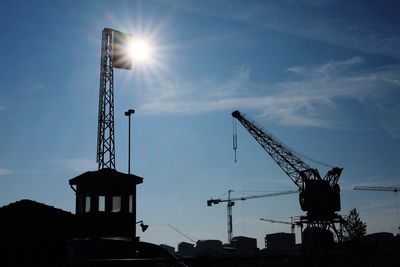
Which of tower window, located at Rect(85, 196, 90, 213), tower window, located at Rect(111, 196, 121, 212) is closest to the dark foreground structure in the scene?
tower window, located at Rect(85, 196, 90, 213)

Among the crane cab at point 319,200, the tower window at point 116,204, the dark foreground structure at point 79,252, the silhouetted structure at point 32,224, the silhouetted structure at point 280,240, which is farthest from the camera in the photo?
the silhouetted structure at point 280,240

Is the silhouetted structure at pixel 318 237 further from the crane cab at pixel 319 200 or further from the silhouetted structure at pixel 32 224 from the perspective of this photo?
the silhouetted structure at pixel 32 224

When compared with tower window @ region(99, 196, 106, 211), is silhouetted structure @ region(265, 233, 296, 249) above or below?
below

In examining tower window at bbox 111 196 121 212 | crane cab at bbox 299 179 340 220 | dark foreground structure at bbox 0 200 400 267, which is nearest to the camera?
dark foreground structure at bbox 0 200 400 267

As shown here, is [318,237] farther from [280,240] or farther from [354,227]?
[280,240]

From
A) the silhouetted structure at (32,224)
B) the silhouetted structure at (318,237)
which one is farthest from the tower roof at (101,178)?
the silhouetted structure at (318,237)

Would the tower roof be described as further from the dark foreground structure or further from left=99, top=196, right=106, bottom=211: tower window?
the dark foreground structure

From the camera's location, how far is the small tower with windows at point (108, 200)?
1052 inches

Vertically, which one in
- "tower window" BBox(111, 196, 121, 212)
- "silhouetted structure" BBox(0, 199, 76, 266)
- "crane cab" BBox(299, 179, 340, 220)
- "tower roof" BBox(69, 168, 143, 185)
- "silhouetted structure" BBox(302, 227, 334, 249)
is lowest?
"silhouetted structure" BBox(302, 227, 334, 249)

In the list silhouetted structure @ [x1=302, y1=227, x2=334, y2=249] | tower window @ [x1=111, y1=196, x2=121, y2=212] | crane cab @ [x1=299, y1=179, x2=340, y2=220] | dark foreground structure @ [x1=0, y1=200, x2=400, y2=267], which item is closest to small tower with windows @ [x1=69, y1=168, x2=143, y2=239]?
tower window @ [x1=111, y1=196, x2=121, y2=212]

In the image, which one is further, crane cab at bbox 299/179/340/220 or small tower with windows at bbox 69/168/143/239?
crane cab at bbox 299/179/340/220

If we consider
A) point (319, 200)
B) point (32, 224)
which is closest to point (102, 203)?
point (32, 224)

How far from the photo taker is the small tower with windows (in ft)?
87.7

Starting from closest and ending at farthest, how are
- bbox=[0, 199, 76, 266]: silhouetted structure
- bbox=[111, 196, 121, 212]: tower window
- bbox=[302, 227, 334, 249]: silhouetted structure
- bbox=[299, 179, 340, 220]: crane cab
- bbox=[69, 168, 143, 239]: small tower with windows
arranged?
bbox=[0, 199, 76, 266]: silhouetted structure → bbox=[69, 168, 143, 239]: small tower with windows → bbox=[111, 196, 121, 212]: tower window → bbox=[302, 227, 334, 249]: silhouetted structure → bbox=[299, 179, 340, 220]: crane cab
